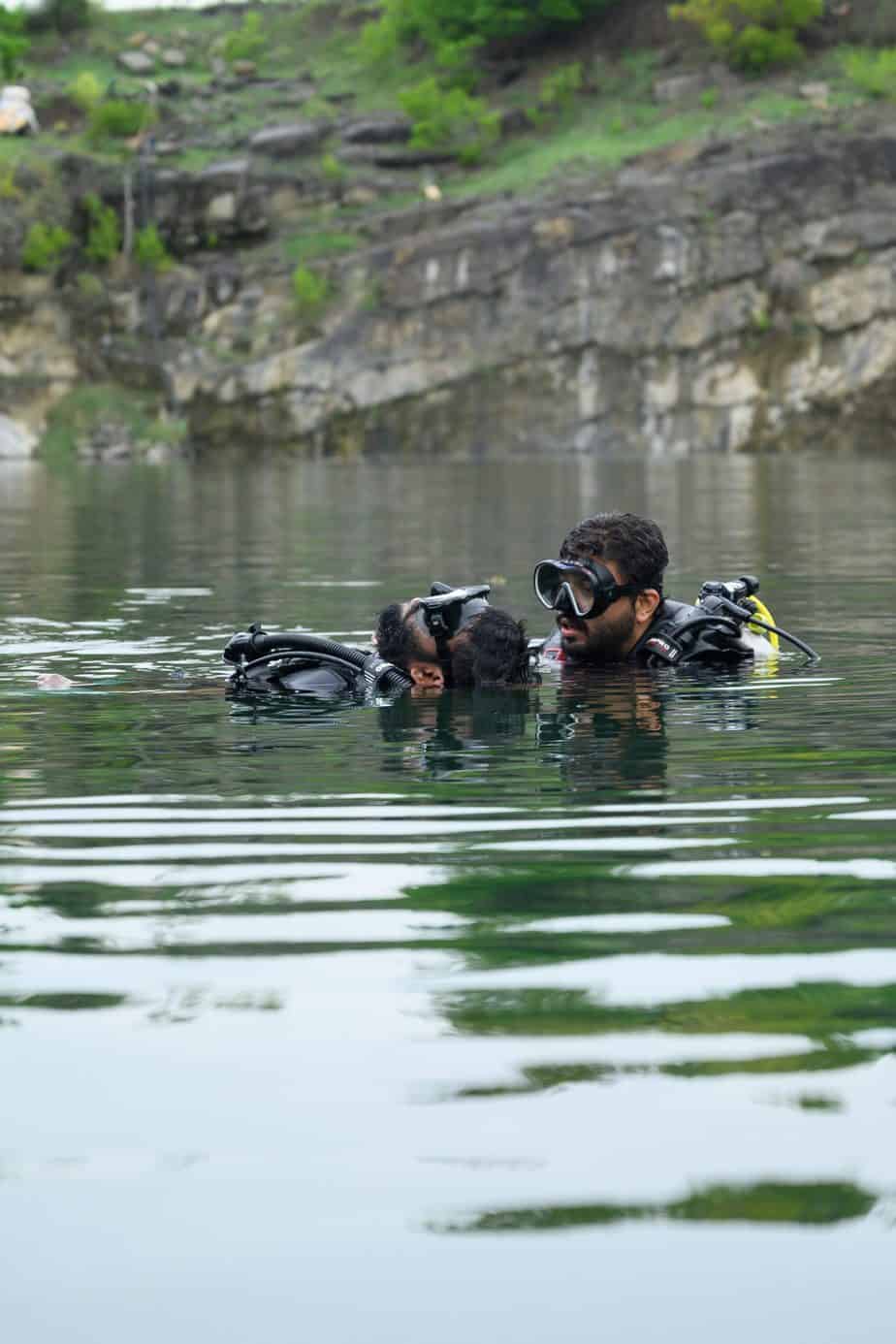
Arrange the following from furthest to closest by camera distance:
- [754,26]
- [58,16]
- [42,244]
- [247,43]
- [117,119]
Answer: [58,16] → [247,43] → [117,119] → [754,26] → [42,244]

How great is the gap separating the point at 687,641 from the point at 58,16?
99.8m

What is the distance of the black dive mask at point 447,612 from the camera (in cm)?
1017

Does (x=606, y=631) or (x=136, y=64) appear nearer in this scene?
(x=606, y=631)

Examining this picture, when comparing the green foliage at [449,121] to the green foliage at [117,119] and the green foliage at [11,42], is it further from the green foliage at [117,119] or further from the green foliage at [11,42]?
the green foliage at [11,42]

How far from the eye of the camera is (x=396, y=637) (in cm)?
1062

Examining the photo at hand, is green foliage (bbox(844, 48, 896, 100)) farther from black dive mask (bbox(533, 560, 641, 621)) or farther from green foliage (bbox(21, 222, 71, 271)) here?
black dive mask (bbox(533, 560, 641, 621))

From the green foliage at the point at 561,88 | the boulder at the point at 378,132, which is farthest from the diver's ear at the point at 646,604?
the green foliage at the point at 561,88

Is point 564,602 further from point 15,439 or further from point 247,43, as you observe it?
point 247,43

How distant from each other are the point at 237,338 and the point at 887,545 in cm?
5742

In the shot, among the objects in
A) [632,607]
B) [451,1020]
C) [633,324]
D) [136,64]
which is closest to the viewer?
[451,1020]

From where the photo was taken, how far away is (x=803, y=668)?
41.3 feet

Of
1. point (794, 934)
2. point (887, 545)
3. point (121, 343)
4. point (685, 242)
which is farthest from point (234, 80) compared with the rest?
point (794, 934)

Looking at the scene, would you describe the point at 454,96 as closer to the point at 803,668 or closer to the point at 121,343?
the point at 121,343

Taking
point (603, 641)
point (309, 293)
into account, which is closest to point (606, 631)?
point (603, 641)
